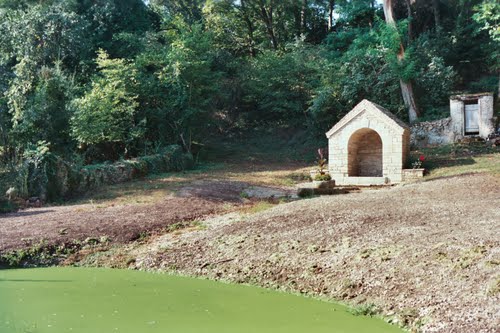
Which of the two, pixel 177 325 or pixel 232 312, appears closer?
pixel 177 325

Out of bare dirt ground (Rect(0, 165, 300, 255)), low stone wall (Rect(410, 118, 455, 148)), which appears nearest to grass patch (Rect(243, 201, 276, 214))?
bare dirt ground (Rect(0, 165, 300, 255))

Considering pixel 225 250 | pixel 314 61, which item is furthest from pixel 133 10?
pixel 225 250

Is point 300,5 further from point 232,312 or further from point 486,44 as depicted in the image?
point 232,312

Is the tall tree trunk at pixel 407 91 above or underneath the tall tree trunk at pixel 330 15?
underneath

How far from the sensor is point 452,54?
26.9m

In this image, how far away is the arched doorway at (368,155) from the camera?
18625 mm

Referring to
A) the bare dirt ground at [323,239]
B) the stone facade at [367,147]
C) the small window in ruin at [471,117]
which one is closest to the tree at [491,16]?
the small window in ruin at [471,117]

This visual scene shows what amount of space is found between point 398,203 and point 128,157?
11.6 meters

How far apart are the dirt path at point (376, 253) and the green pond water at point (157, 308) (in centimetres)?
49

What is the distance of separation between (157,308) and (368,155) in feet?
45.7


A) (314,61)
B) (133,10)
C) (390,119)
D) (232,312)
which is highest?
(133,10)

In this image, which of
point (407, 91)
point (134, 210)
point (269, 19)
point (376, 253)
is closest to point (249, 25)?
point (269, 19)

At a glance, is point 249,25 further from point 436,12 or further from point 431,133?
point 431,133

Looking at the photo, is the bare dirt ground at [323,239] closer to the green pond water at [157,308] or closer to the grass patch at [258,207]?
the grass patch at [258,207]
